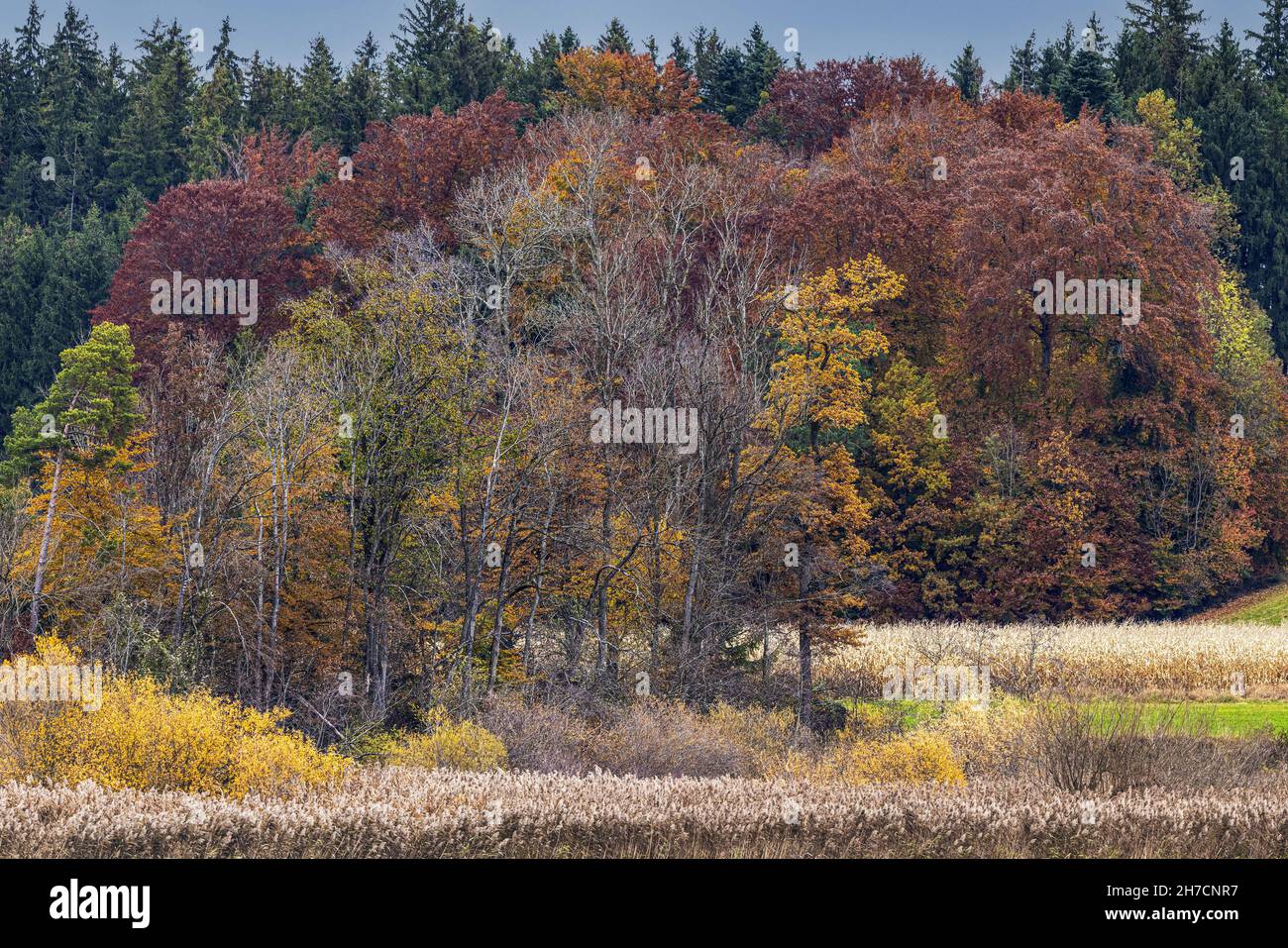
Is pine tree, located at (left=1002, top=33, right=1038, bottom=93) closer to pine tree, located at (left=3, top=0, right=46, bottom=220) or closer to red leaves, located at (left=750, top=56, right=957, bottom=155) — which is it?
red leaves, located at (left=750, top=56, right=957, bottom=155)

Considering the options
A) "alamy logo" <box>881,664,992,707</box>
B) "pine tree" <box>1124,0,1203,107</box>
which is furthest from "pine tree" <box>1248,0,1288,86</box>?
"alamy logo" <box>881,664,992,707</box>

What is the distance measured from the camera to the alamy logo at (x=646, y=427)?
39.1m

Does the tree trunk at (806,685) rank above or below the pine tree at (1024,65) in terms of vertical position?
below

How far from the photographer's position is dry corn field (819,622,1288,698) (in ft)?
118

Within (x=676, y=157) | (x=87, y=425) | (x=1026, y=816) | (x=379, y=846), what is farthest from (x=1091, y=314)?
(x=379, y=846)

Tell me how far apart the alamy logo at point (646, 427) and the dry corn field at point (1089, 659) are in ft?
22.0

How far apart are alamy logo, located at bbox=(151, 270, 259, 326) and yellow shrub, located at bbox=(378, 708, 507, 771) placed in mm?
33441

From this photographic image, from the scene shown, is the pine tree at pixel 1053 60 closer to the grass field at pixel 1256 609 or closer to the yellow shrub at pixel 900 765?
the grass field at pixel 1256 609

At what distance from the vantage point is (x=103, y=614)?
34031mm

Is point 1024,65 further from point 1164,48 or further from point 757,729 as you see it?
point 757,729

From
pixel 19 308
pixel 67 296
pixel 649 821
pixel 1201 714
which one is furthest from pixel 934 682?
pixel 19 308

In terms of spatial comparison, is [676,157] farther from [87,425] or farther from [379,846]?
[379,846]

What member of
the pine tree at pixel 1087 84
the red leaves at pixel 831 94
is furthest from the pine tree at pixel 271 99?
the pine tree at pixel 1087 84

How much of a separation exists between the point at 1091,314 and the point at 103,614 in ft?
117
